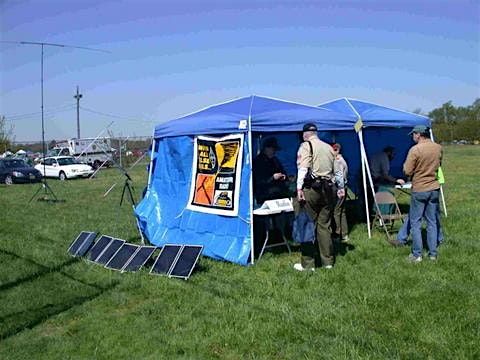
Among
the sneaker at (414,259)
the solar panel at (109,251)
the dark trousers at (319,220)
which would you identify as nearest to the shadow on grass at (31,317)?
the solar panel at (109,251)

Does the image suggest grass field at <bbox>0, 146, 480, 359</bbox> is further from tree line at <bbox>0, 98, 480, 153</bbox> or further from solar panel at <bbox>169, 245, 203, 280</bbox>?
tree line at <bbox>0, 98, 480, 153</bbox>

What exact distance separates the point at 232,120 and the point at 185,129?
1.29 metres

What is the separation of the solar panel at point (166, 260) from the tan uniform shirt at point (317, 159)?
2094 mm

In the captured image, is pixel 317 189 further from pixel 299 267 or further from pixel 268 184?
pixel 268 184

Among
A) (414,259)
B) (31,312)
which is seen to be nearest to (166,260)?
(31,312)

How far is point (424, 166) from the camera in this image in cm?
683

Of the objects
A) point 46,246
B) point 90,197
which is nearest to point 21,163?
point 90,197

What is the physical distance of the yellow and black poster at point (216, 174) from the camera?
7.73 metres

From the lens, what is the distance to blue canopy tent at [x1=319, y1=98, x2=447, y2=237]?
30.1 ft

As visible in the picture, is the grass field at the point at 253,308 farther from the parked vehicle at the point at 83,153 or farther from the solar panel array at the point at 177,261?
the parked vehicle at the point at 83,153

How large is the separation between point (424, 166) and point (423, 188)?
0.95 ft

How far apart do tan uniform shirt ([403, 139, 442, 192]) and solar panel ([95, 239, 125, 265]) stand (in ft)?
14.1

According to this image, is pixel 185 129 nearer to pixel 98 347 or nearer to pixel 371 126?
pixel 371 126

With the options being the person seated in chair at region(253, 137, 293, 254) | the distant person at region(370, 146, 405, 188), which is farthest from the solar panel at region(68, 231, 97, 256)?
the distant person at region(370, 146, 405, 188)
